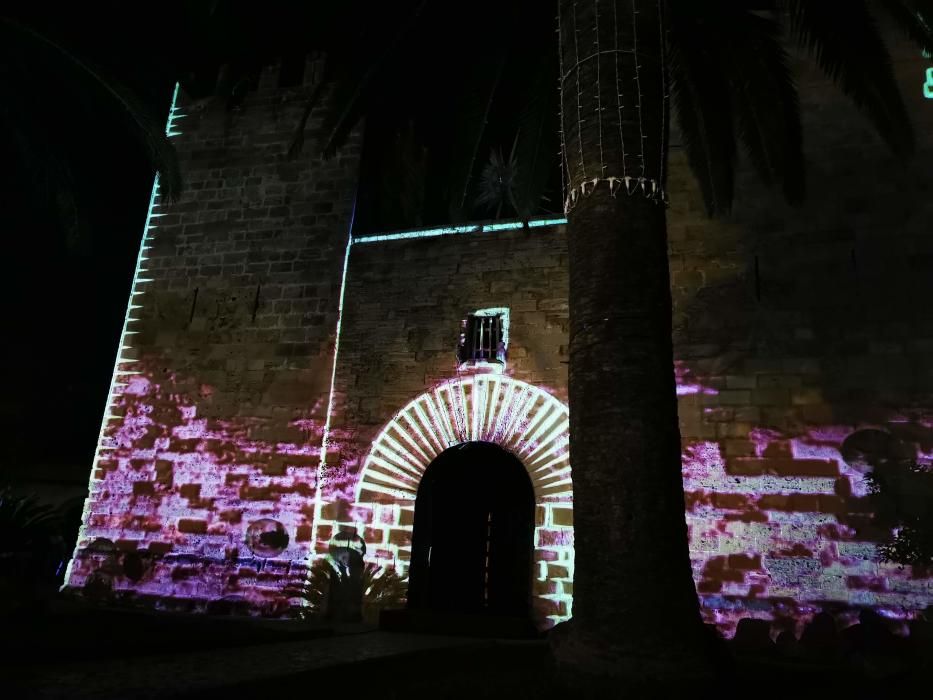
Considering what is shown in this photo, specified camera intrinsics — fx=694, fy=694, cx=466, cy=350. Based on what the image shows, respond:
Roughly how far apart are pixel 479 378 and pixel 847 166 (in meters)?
4.18

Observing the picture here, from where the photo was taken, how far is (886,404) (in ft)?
19.8

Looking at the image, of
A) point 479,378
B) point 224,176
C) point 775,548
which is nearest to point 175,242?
point 224,176

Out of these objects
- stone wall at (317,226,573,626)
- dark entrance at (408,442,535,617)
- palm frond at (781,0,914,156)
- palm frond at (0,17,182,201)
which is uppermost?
palm frond at (0,17,182,201)

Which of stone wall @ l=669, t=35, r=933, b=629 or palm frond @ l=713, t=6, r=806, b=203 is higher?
palm frond @ l=713, t=6, r=806, b=203

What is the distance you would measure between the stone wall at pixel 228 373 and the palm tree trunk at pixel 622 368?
15.1 feet

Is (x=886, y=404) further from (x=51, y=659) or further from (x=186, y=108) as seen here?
(x=186, y=108)

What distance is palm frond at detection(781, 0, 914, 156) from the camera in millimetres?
5020

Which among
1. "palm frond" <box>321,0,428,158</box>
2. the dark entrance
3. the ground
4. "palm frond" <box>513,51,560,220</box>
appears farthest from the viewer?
the dark entrance

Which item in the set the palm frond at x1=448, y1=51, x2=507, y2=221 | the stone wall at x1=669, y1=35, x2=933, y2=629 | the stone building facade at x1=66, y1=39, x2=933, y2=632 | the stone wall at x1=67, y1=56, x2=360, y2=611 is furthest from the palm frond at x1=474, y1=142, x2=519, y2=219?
the stone wall at x1=669, y1=35, x2=933, y2=629

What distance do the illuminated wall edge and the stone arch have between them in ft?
10.9

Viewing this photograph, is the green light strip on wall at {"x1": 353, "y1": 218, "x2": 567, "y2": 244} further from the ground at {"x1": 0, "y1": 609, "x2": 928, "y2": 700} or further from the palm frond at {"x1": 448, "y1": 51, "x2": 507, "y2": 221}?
the ground at {"x1": 0, "y1": 609, "x2": 928, "y2": 700}

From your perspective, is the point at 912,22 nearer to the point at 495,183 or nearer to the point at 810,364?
the point at 810,364

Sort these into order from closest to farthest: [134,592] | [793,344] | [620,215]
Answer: [620,215]
[793,344]
[134,592]

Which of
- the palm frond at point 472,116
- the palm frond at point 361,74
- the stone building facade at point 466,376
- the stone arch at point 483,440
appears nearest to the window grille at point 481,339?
the stone building facade at point 466,376
